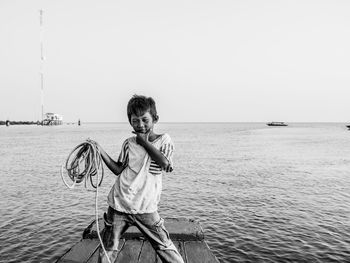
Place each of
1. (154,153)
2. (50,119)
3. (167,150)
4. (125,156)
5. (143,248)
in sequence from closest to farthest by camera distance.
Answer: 1. (154,153)
2. (167,150)
3. (125,156)
4. (143,248)
5. (50,119)

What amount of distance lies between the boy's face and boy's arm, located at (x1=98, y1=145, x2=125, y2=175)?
1.40 feet

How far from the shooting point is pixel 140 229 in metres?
3.28

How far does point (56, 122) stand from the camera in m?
198

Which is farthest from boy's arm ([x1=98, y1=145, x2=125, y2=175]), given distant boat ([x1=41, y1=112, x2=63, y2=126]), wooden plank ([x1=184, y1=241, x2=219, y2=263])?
distant boat ([x1=41, y1=112, x2=63, y2=126])

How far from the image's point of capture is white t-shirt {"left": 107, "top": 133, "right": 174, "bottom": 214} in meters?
3.17

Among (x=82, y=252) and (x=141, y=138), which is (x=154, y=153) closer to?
(x=141, y=138)

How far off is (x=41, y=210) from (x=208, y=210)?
6.93 metres

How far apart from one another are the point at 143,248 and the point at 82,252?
40.0 inches

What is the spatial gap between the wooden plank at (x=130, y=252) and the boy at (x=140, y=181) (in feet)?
4.87

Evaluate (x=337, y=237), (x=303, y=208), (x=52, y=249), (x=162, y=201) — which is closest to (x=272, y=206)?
(x=303, y=208)

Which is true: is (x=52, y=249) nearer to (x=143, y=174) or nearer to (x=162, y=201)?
(x=162, y=201)

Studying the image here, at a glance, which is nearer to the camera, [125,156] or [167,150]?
[167,150]

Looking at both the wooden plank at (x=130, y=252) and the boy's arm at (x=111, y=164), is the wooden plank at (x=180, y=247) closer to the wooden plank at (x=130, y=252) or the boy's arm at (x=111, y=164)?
the wooden plank at (x=130, y=252)

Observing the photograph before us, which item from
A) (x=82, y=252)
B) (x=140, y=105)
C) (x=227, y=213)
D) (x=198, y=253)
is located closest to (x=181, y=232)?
(x=198, y=253)
